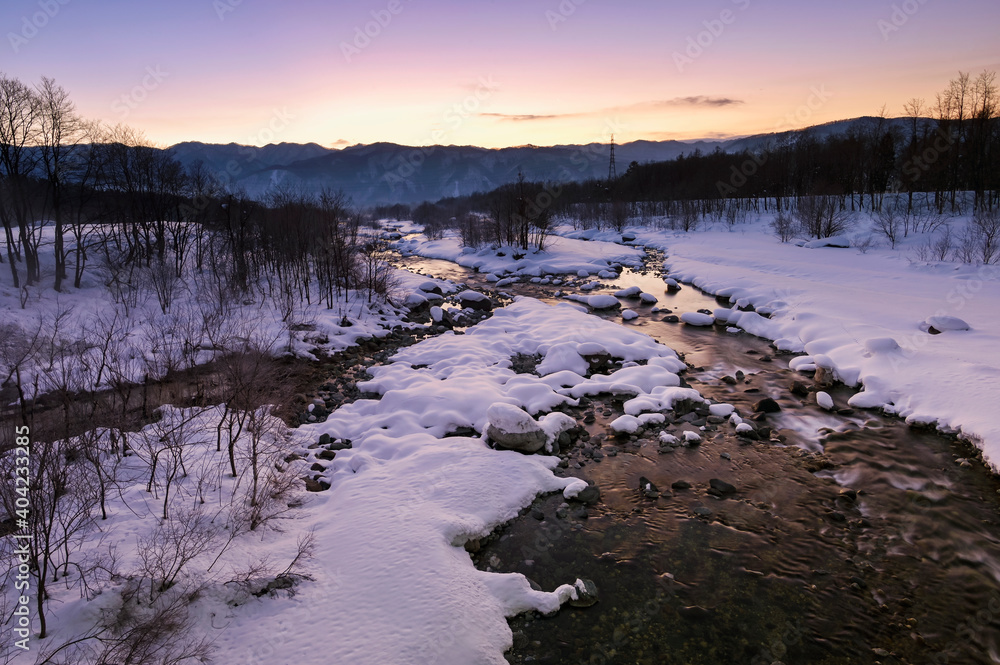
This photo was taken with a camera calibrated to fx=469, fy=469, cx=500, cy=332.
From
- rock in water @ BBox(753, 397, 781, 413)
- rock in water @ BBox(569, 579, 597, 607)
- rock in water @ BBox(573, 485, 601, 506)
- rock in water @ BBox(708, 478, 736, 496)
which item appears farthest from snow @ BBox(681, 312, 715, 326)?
rock in water @ BBox(569, 579, 597, 607)

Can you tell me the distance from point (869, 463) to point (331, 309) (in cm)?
1926

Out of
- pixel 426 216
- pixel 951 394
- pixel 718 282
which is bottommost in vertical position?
pixel 951 394

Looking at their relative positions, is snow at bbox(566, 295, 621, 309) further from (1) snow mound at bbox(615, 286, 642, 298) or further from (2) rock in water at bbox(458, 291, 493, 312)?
(2) rock in water at bbox(458, 291, 493, 312)

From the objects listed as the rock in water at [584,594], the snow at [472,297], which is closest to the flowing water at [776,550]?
the rock in water at [584,594]

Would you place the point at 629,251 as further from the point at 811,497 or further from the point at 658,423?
the point at 811,497

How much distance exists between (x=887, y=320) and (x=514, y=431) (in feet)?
44.6

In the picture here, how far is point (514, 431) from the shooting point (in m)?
9.46

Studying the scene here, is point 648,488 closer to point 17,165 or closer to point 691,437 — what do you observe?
point 691,437

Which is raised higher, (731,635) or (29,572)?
(29,572)

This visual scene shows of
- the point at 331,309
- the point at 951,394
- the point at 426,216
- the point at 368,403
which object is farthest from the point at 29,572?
the point at 426,216

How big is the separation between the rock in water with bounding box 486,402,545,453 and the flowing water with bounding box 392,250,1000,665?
0.80 m

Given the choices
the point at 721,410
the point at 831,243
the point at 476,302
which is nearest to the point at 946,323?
the point at 721,410

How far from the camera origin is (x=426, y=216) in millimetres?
101438

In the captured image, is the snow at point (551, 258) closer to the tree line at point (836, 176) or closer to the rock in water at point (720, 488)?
the tree line at point (836, 176)
